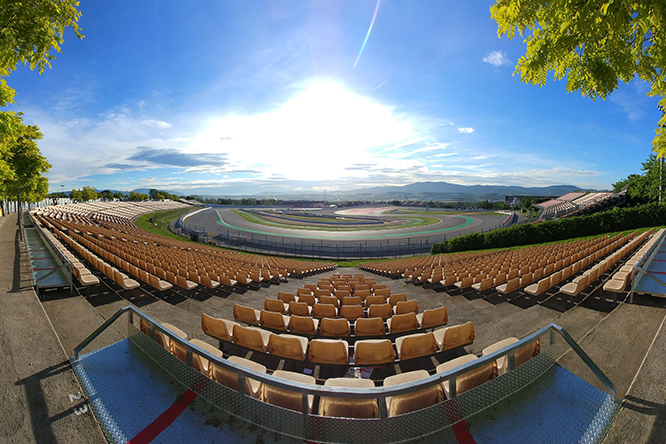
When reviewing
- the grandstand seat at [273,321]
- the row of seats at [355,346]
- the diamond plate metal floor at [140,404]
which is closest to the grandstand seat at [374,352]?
the row of seats at [355,346]

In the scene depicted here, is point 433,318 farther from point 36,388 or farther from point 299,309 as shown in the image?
point 36,388

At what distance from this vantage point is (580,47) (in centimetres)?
347

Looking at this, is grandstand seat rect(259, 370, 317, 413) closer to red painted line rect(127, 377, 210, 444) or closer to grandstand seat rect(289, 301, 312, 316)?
red painted line rect(127, 377, 210, 444)

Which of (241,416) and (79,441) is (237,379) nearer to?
(241,416)

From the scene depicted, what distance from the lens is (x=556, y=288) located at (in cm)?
851

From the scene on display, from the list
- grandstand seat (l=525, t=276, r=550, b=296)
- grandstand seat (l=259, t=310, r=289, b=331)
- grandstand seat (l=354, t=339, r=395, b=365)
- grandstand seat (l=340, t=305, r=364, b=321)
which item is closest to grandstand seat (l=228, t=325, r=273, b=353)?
grandstand seat (l=259, t=310, r=289, b=331)

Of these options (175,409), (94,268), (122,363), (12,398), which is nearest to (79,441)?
(175,409)

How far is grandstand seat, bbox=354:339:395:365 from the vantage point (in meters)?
4.07

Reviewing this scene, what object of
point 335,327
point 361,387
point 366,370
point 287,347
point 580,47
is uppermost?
point 580,47

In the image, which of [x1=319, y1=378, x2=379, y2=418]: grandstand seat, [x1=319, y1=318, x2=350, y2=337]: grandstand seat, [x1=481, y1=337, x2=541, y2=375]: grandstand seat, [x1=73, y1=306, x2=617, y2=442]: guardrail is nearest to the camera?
[x1=73, y1=306, x2=617, y2=442]: guardrail

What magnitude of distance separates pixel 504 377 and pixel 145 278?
35.7ft

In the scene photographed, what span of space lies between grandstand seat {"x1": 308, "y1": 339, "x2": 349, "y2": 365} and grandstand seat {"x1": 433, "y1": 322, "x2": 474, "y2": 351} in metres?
1.79

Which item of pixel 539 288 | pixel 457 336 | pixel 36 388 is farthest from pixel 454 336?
pixel 36 388

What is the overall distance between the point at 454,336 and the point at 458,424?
2298 mm
